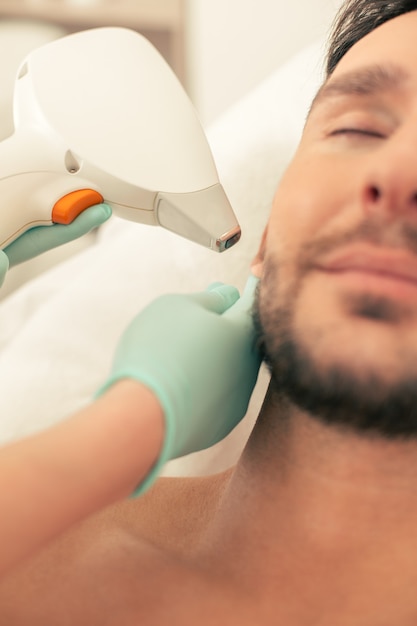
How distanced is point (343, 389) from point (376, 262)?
119 millimetres

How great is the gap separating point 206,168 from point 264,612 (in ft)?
1.75

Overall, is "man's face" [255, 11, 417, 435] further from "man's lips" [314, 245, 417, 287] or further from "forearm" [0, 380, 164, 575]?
"forearm" [0, 380, 164, 575]

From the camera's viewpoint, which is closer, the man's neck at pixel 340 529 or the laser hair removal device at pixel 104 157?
the man's neck at pixel 340 529

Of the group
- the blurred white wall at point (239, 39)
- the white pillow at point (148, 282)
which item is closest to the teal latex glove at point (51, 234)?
the white pillow at point (148, 282)

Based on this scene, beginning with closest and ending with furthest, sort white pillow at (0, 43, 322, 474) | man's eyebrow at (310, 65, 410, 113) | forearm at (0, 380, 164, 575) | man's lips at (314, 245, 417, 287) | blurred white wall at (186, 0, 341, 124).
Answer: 1. forearm at (0, 380, 164, 575)
2. man's lips at (314, 245, 417, 287)
3. man's eyebrow at (310, 65, 410, 113)
4. white pillow at (0, 43, 322, 474)
5. blurred white wall at (186, 0, 341, 124)

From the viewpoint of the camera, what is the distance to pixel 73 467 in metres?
0.52

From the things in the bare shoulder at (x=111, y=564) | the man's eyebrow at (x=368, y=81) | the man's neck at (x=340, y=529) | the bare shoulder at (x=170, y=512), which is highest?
the man's eyebrow at (x=368, y=81)

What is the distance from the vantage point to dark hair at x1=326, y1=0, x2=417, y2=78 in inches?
35.4

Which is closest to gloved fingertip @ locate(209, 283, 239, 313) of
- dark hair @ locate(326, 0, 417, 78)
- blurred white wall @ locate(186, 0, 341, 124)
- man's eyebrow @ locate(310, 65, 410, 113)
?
man's eyebrow @ locate(310, 65, 410, 113)

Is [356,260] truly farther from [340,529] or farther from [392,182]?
[340,529]

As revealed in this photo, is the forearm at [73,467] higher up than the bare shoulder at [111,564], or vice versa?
the forearm at [73,467]

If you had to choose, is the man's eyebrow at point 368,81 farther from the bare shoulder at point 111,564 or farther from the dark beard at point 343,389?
the bare shoulder at point 111,564

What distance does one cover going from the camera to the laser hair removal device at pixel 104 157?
882 millimetres

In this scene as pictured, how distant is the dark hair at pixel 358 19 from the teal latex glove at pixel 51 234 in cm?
39
